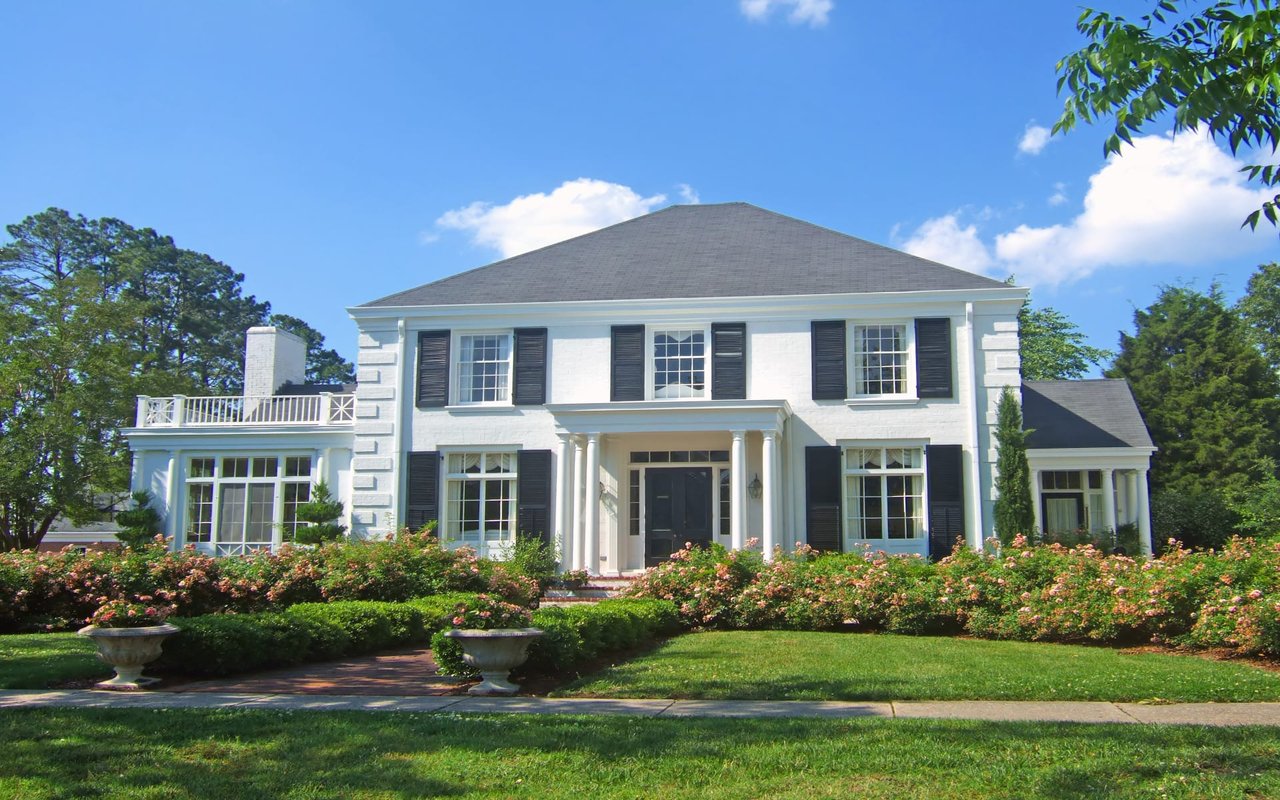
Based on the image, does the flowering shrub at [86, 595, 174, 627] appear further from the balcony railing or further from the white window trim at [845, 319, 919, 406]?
the white window trim at [845, 319, 919, 406]

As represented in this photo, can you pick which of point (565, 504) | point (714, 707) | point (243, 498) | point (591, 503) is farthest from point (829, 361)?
point (243, 498)

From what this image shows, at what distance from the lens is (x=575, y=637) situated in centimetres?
1054

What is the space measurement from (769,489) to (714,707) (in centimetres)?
1177

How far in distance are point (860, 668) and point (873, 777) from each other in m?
4.64

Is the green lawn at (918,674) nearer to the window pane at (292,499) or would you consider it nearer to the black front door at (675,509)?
the black front door at (675,509)

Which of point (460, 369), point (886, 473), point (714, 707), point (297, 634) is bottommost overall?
point (714, 707)

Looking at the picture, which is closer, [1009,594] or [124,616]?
[124,616]

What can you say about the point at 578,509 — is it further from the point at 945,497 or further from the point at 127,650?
the point at 127,650

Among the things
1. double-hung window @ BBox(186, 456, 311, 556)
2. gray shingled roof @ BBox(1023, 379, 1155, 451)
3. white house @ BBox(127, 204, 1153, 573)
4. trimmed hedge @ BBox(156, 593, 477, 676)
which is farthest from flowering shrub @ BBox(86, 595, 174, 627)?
gray shingled roof @ BBox(1023, 379, 1155, 451)

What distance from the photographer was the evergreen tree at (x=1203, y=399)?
1432 inches

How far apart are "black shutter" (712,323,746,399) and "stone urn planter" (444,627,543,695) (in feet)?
40.3

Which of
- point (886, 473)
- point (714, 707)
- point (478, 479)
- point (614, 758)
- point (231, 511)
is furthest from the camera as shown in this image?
point (231, 511)

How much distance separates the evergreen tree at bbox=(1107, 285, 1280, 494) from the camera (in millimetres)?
36375

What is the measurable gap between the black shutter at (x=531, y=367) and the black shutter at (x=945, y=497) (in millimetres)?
8230
